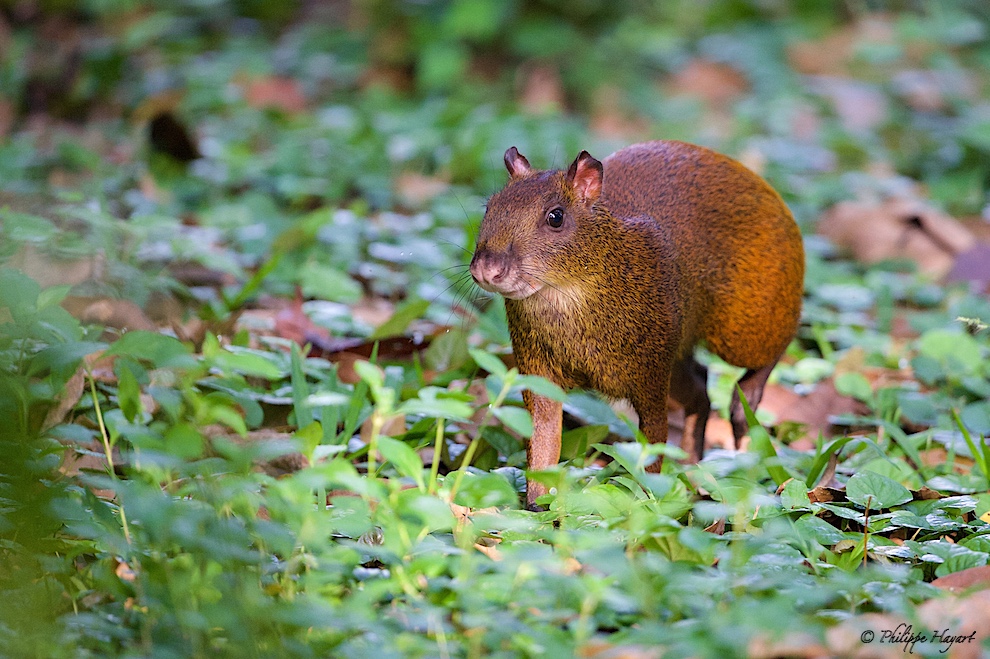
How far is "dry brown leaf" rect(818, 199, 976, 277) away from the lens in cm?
665

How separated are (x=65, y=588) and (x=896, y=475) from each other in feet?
8.57

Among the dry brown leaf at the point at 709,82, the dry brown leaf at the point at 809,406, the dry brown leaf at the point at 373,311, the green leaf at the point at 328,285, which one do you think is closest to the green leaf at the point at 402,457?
the dry brown leaf at the point at 809,406

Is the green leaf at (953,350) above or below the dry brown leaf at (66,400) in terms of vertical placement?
below

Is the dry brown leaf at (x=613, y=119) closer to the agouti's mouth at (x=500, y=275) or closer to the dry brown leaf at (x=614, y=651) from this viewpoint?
the agouti's mouth at (x=500, y=275)

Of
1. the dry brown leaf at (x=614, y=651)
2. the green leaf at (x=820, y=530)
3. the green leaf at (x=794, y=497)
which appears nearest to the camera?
the dry brown leaf at (x=614, y=651)

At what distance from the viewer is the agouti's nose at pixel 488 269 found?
10.8 ft

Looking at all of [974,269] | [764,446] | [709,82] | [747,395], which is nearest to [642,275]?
[764,446]

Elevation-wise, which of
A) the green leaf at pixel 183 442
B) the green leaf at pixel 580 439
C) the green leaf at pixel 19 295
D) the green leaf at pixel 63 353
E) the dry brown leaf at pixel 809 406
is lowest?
the dry brown leaf at pixel 809 406

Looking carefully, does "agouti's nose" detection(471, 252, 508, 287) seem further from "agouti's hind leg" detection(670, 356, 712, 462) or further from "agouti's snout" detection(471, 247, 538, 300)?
"agouti's hind leg" detection(670, 356, 712, 462)

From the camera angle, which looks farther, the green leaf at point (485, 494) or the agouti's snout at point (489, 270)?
the agouti's snout at point (489, 270)

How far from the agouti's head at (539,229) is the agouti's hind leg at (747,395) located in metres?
1.05

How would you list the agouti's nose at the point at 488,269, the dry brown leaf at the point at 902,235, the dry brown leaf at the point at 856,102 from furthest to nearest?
the dry brown leaf at the point at 856,102
the dry brown leaf at the point at 902,235
the agouti's nose at the point at 488,269

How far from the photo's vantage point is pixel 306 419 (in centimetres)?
370
